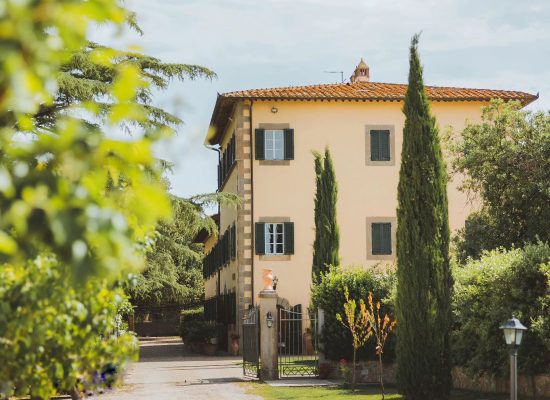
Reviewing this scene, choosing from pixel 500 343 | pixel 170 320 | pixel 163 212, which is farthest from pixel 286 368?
pixel 170 320

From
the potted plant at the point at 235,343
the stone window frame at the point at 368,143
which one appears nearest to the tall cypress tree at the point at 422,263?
the potted plant at the point at 235,343

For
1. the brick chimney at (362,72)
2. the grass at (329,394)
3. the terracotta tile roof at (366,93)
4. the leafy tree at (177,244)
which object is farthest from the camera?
the brick chimney at (362,72)

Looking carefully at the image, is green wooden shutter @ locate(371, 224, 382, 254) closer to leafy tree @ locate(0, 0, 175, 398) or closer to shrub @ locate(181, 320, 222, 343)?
shrub @ locate(181, 320, 222, 343)

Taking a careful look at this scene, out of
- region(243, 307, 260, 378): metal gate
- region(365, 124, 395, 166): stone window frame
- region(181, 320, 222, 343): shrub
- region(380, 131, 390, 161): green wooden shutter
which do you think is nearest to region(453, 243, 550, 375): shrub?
region(243, 307, 260, 378): metal gate

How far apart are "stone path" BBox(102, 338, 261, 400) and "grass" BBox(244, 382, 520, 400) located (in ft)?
1.37

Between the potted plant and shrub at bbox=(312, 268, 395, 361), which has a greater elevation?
shrub at bbox=(312, 268, 395, 361)

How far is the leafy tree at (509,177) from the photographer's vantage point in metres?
24.2

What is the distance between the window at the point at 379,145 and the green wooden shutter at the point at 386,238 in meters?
2.48

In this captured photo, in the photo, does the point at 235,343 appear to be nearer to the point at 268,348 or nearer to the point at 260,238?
the point at 260,238

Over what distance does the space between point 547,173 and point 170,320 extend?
33876mm

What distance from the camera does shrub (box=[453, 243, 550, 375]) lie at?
14.5m

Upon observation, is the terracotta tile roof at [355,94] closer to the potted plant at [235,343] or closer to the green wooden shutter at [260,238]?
the green wooden shutter at [260,238]

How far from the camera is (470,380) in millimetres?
17719

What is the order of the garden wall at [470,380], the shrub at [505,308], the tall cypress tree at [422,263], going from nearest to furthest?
the shrub at [505,308] → the garden wall at [470,380] → the tall cypress tree at [422,263]
